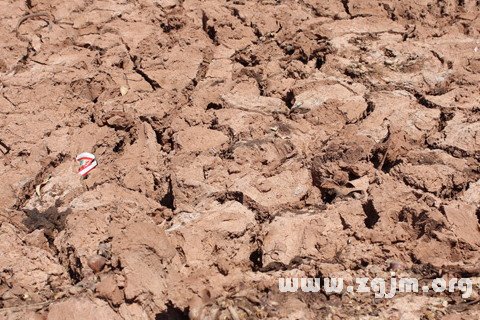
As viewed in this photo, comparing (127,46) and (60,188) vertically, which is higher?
(127,46)

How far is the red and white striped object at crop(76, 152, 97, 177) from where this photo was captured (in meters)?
2.32

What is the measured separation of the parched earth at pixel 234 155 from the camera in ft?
5.81

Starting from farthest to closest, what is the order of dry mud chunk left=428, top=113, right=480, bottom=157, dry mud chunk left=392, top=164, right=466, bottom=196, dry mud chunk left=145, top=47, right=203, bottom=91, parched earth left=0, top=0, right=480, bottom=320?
dry mud chunk left=145, top=47, right=203, bottom=91, dry mud chunk left=428, top=113, right=480, bottom=157, dry mud chunk left=392, top=164, right=466, bottom=196, parched earth left=0, top=0, right=480, bottom=320

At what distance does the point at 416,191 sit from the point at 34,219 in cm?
160

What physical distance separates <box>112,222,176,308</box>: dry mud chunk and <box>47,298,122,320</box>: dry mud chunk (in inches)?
3.4

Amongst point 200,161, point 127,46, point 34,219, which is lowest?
point 34,219

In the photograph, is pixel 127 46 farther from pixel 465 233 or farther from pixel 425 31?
pixel 465 233

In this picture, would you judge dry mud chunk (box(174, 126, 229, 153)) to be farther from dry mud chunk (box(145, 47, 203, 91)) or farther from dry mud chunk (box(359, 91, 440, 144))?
dry mud chunk (box(359, 91, 440, 144))

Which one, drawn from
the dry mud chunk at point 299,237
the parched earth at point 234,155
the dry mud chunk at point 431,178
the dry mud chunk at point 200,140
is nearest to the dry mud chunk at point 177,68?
the parched earth at point 234,155

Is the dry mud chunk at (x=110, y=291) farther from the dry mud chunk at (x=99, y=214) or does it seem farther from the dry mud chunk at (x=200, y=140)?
the dry mud chunk at (x=200, y=140)

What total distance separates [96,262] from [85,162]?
0.66 meters

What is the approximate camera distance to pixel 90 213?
2051 mm

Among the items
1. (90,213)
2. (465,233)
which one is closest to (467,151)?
(465,233)

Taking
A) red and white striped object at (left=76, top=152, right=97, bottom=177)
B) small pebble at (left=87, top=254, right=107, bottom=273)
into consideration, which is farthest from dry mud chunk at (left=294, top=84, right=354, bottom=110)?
small pebble at (left=87, top=254, right=107, bottom=273)
